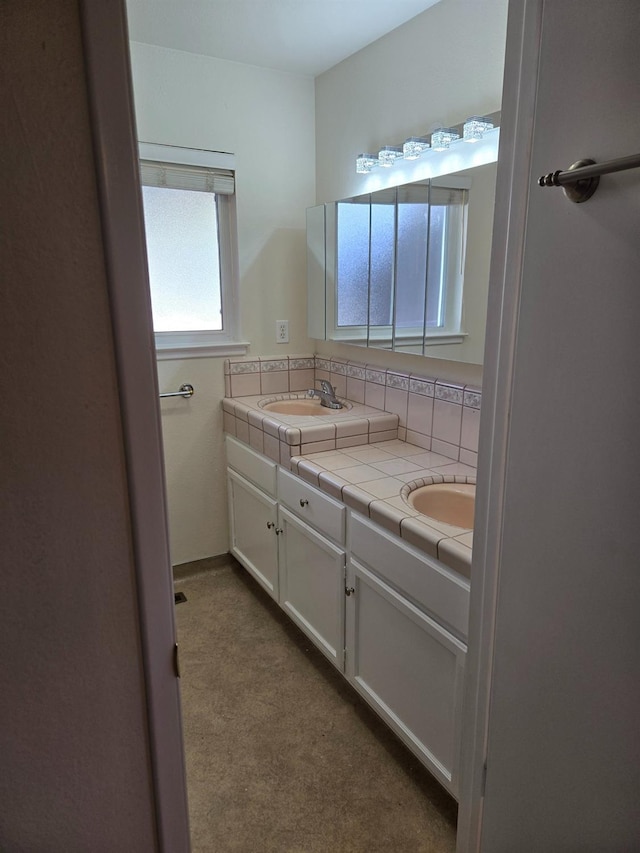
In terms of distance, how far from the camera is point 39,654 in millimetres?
606

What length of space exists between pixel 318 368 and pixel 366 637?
1527mm

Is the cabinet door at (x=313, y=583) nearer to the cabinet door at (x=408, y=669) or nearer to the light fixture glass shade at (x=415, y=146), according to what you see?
the cabinet door at (x=408, y=669)

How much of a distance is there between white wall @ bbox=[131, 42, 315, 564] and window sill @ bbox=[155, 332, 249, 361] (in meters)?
0.04

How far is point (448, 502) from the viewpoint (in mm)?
1796

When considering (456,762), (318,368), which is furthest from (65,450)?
(318,368)

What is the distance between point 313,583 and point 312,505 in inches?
12.9

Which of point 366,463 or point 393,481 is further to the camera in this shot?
point 366,463

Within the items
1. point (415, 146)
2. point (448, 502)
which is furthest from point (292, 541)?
point (415, 146)

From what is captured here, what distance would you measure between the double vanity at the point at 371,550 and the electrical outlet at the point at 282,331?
42 cm

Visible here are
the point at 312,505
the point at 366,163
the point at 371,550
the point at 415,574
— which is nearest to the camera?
the point at 415,574

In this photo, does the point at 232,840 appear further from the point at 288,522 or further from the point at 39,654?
the point at 39,654

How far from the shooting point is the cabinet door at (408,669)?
143cm

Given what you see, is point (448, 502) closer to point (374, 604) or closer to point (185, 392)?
point (374, 604)

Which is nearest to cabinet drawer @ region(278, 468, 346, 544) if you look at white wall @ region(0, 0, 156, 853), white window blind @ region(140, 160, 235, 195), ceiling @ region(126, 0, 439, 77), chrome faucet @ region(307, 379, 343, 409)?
chrome faucet @ region(307, 379, 343, 409)
